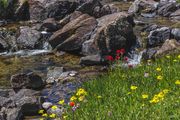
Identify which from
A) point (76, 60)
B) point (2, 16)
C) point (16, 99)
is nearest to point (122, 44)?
point (76, 60)

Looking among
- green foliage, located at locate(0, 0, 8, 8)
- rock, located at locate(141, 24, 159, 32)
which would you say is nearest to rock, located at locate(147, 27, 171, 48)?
rock, located at locate(141, 24, 159, 32)

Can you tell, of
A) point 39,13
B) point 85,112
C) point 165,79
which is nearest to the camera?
point 85,112

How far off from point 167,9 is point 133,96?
19672mm

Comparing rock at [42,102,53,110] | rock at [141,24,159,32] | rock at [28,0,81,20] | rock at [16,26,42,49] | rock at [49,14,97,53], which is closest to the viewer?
rock at [42,102,53,110]

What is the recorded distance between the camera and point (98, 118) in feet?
29.9

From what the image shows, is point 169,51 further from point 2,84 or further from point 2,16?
point 2,16

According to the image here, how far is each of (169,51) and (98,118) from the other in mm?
8498

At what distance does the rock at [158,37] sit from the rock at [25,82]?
7119mm

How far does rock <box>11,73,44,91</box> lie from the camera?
16094 millimetres

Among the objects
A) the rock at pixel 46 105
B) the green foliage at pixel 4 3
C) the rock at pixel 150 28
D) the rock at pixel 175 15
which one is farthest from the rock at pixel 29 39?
the rock at pixel 46 105

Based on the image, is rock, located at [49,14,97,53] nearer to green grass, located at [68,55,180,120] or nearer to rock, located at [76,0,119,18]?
rock, located at [76,0,119,18]

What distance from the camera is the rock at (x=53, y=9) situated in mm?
30031

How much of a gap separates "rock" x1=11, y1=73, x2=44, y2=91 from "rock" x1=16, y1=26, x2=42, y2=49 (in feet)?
26.4

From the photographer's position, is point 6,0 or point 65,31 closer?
point 65,31
